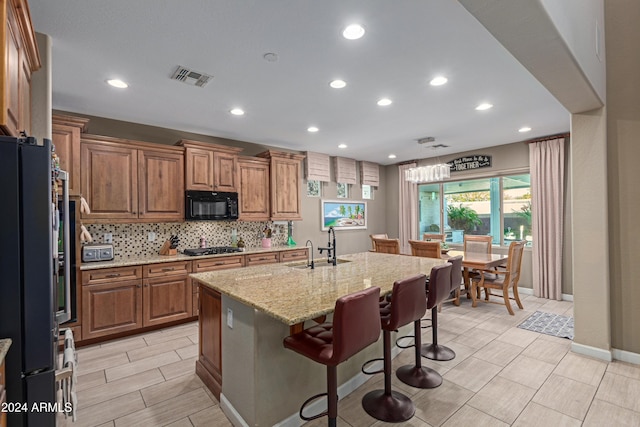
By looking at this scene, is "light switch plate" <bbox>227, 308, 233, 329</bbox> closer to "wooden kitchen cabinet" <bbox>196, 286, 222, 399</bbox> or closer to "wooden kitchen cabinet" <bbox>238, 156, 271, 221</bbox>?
"wooden kitchen cabinet" <bbox>196, 286, 222, 399</bbox>

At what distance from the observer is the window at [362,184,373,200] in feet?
23.7

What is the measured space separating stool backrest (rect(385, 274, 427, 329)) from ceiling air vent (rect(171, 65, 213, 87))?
2.48 meters

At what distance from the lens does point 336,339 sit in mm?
1575

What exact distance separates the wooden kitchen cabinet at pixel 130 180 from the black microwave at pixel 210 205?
116 mm

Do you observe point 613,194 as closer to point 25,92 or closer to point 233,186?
point 233,186

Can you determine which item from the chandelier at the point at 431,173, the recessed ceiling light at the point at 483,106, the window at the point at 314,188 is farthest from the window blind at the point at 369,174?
the recessed ceiling light at the point at 483,106

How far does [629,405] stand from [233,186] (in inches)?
188

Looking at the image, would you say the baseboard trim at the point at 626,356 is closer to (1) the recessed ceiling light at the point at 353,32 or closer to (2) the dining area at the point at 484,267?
(2) the dining area at the point at 484,267

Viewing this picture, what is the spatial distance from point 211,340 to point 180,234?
2.48 meters

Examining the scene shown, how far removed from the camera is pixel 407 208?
7059 millimetres

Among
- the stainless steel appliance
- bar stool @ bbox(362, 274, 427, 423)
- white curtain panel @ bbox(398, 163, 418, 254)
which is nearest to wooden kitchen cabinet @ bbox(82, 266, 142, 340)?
the stainless steel appliance

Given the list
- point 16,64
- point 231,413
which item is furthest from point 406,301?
point 16,64

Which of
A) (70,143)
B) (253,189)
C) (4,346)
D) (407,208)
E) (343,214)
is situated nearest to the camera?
(4,346)

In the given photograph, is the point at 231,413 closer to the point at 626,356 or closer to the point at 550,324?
the point at 626,356
